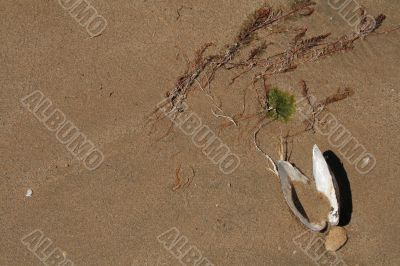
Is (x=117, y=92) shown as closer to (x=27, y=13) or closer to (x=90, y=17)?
(x=90, y=17)

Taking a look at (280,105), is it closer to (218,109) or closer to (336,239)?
(218,109)

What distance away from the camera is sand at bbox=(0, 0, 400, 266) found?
6133mm

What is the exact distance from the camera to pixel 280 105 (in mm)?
6242

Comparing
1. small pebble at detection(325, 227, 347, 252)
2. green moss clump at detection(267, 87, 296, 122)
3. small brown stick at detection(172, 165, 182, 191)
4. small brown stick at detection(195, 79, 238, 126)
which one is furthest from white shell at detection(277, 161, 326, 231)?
small brown stick at detection(172, 165, 182, 191)

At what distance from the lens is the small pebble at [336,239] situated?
6.14 m

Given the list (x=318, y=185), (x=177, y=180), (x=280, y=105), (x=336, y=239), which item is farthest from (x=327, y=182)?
(x=177, y=180)

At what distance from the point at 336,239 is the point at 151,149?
2.20 m

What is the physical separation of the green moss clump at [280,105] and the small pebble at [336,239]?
1303 millimetres

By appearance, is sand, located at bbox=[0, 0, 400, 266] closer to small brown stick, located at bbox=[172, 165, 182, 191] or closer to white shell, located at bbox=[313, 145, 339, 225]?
small brown stick, located at bbox=[172, 165, 182, 191]

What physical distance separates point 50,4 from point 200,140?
2.18m

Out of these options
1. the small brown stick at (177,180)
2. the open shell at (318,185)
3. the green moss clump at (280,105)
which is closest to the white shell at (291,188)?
the open shell at (318,185)

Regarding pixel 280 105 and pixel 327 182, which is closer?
pixel 327 182

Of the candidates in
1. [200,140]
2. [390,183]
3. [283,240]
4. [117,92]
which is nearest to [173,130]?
[200,140]

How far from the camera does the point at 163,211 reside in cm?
615
